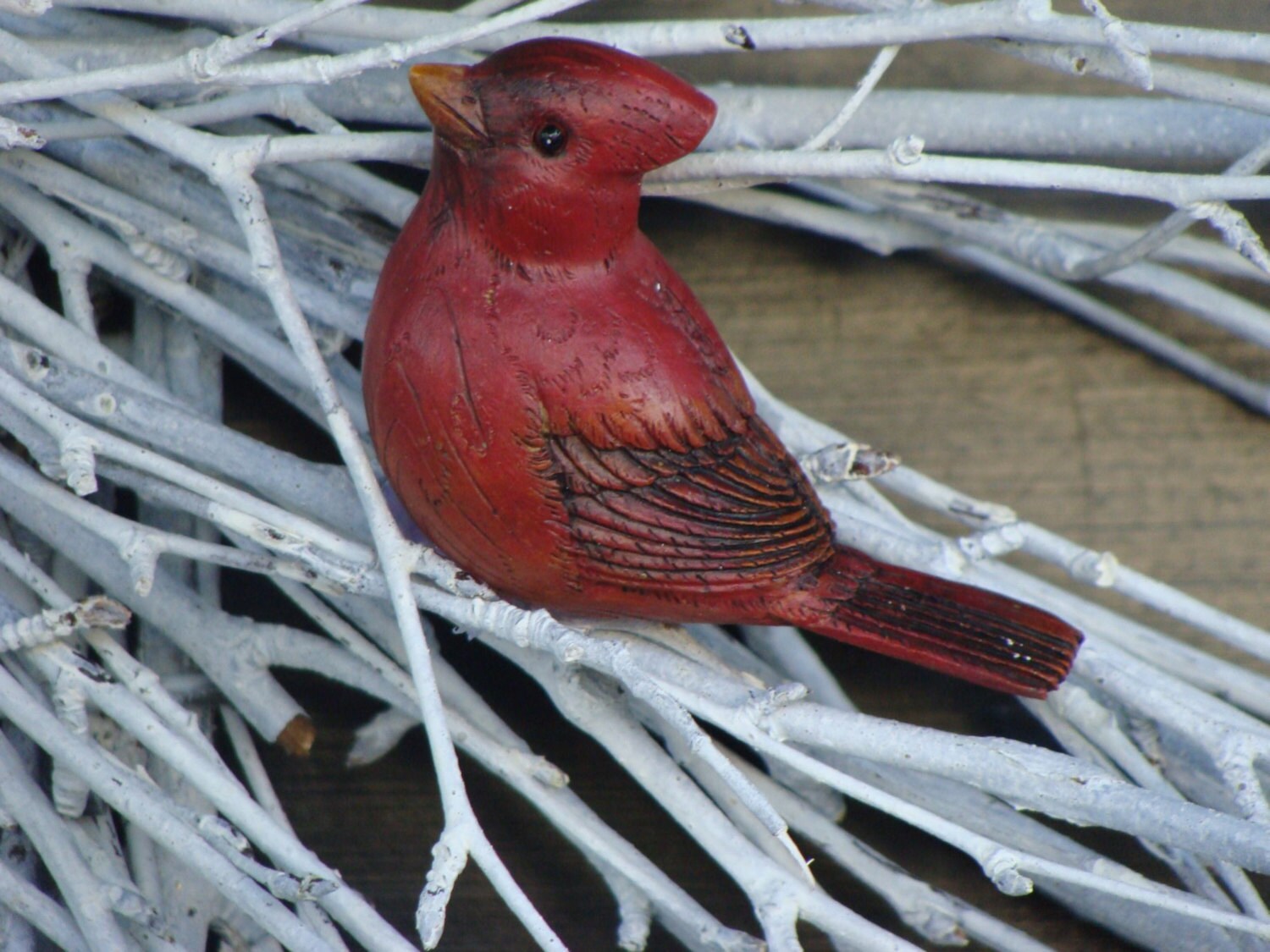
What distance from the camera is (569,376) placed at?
2.16 feet

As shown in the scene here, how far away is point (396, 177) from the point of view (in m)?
0.98

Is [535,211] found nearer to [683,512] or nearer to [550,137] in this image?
[550,137]

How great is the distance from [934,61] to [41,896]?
90 centimetres

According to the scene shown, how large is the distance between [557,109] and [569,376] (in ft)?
0.45

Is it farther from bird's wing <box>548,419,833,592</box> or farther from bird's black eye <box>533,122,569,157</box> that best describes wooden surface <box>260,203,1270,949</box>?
bird's black eye <box>533,122,569,157</box>

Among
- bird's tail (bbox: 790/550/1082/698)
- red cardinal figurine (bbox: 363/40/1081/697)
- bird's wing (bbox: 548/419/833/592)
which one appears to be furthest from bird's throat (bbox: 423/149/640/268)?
bird's tail (bbox: 790/550/1082/698)

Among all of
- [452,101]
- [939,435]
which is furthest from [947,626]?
[452,101]

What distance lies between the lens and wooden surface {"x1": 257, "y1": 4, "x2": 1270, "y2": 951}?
88cm

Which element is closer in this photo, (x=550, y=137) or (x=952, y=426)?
(x=550, y=137)

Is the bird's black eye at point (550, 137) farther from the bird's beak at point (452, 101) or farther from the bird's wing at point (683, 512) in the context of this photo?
the bird's wing at point (683, 512)

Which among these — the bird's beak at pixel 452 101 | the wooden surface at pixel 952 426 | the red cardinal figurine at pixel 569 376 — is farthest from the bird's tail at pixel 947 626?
the bird's beak at pixel 452 101

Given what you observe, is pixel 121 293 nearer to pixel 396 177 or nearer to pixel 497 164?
pixel 396 177

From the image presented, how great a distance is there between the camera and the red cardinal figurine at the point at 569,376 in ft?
2.14

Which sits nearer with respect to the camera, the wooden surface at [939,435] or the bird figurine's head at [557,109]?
the bird figurine's head at [557,109]
